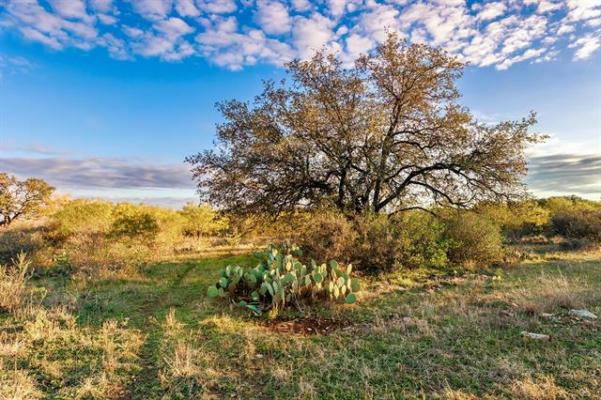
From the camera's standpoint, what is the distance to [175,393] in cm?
376

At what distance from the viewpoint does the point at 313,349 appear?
4941mm

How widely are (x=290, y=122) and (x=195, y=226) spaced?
54.0 feet

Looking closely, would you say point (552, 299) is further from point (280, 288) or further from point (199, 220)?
point (199, 220)

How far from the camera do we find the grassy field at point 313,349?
12.5 feet

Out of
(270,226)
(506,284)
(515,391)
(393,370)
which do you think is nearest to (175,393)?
(393,370)

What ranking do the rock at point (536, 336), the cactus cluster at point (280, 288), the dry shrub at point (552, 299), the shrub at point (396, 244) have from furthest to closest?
the shrub at point (396, 244), the cactus cluster at point (280, 288), the dry shrub at point (552, 299), the rock at point (536, 336)

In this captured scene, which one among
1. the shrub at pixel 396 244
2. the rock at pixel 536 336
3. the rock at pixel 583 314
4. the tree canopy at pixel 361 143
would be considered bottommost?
the rock at pixel 536 336

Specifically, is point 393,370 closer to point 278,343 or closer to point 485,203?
point 278,343

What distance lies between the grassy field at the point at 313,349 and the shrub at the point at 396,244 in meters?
3.03

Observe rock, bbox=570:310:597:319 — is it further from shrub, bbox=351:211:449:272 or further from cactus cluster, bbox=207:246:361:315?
shrub, bbox=351:211:449:272

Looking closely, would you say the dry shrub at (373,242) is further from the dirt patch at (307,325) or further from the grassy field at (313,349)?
the dirt patch at (307,325)

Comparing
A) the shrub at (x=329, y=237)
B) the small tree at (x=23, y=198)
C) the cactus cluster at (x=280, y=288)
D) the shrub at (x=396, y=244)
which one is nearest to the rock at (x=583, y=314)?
the cactus cluster at (x=280, y=288)

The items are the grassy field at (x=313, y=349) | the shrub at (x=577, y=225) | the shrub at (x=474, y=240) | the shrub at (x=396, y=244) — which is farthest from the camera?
the shrub at (x=577, y=225)

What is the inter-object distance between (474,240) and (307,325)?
9641mm
